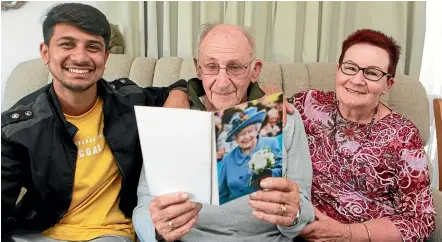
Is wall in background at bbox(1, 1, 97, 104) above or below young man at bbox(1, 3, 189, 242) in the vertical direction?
above

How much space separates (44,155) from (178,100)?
1.31 ft

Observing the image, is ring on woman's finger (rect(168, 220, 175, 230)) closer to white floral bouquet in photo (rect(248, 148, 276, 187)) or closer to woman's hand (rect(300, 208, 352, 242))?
white floral bouquet in photo (rect(248, 148, 276, 187))

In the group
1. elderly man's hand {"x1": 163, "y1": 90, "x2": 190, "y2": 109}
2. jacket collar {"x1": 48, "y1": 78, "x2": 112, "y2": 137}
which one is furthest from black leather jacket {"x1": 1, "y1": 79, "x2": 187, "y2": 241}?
elderly man's hand {"x1": 163, "y1": 90, "x2": 190, "y2": 109}

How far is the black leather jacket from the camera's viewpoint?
1132mm

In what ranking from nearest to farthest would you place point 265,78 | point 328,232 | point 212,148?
point 212,148 → point 328,232 → point 265,78

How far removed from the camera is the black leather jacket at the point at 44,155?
1.13 meters

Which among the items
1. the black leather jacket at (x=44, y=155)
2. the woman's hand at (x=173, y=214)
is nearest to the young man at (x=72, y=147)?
the black leather jacket at (x=44, y=155)

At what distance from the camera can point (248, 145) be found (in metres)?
0.97

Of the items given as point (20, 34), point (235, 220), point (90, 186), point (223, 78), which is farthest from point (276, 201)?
point (20, 34)

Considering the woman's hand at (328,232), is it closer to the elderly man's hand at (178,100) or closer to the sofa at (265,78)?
the elderly man's hand at (178,100)

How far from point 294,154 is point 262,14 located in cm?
95

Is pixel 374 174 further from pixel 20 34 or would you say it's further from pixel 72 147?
pixel 20 34

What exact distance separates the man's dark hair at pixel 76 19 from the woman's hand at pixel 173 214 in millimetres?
495

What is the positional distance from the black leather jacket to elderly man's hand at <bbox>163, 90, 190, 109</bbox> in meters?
0.13
